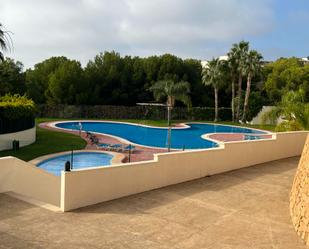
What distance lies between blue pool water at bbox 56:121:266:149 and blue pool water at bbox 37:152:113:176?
5.83 meters

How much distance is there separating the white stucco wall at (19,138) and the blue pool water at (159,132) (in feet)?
23.2

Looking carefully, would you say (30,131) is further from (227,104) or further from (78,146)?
(227,104)

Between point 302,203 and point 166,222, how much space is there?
244cm

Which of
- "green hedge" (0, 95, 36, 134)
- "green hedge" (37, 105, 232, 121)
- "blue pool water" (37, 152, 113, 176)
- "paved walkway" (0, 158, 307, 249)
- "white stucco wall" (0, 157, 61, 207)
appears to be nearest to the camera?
"paved walkway" (0, 158, 307, 249)

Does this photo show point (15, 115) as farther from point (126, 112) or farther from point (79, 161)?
point (126, 112)

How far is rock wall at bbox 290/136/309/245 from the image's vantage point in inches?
235

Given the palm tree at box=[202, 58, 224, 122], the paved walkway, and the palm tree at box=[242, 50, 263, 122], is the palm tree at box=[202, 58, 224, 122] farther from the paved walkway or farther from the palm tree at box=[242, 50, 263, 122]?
the paved walkway

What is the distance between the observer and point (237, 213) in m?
7.41

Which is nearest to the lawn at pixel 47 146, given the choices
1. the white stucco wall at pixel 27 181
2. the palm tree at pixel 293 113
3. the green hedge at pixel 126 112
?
the white stucco wall at pixel 27 181

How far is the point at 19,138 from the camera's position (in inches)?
765

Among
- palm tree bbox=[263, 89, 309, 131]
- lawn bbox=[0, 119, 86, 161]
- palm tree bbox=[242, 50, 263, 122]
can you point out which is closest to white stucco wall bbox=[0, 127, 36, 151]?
lawn bbox=[0, 119, 86, 161]

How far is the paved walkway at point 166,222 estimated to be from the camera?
5.65 m

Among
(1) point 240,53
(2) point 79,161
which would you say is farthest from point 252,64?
(2) point 79,161

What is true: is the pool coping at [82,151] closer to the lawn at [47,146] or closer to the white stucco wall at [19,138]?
the lawn at [47,146]
